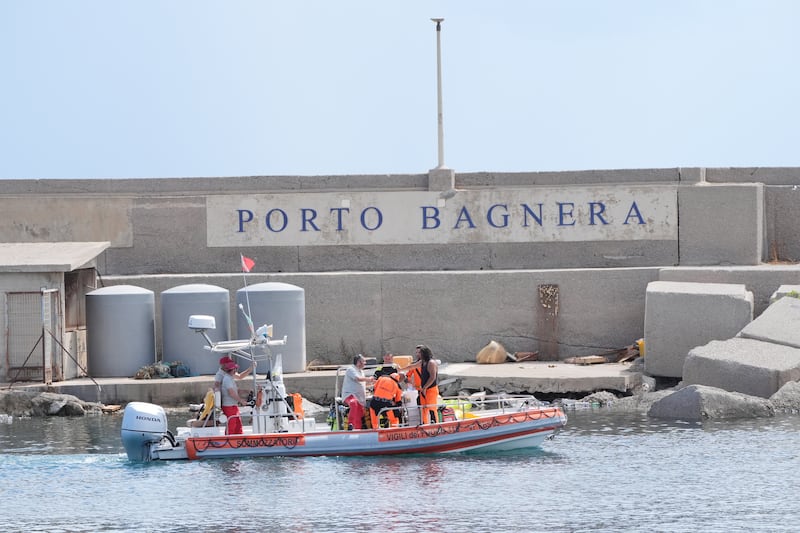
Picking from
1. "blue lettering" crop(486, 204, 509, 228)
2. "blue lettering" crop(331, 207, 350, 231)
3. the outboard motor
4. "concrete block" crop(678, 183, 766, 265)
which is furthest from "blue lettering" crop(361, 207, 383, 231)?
the outboard motor

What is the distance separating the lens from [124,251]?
102 feet

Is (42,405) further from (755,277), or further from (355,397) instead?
(755,277)

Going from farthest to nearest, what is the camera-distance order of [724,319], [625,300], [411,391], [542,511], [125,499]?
[625,300] < [724,319] < [411,391] < [125,499] < [542,511]

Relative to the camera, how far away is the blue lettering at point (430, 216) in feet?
101

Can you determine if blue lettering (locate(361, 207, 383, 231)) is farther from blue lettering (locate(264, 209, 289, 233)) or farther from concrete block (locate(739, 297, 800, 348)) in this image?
concrete block (locate(739, 297, 800, 348))

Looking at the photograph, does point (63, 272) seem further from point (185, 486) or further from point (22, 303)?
point (185, 486)

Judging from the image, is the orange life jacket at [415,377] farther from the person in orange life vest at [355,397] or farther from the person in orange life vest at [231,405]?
the person in orange life vest at [231,405]

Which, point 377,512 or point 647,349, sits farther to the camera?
point 647,349

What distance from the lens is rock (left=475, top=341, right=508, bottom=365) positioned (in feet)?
94.7

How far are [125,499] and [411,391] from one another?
→ 4.92 m

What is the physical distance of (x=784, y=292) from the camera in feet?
91.4

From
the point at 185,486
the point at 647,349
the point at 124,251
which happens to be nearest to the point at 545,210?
the point at 647,349

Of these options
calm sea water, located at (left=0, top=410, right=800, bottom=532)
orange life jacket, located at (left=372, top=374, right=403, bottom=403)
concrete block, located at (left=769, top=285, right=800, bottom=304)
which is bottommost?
calm sea water, located at (left=0, top=410, right=800, bottom=532)

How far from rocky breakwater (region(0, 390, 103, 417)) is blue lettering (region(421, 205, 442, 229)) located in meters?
8.00
